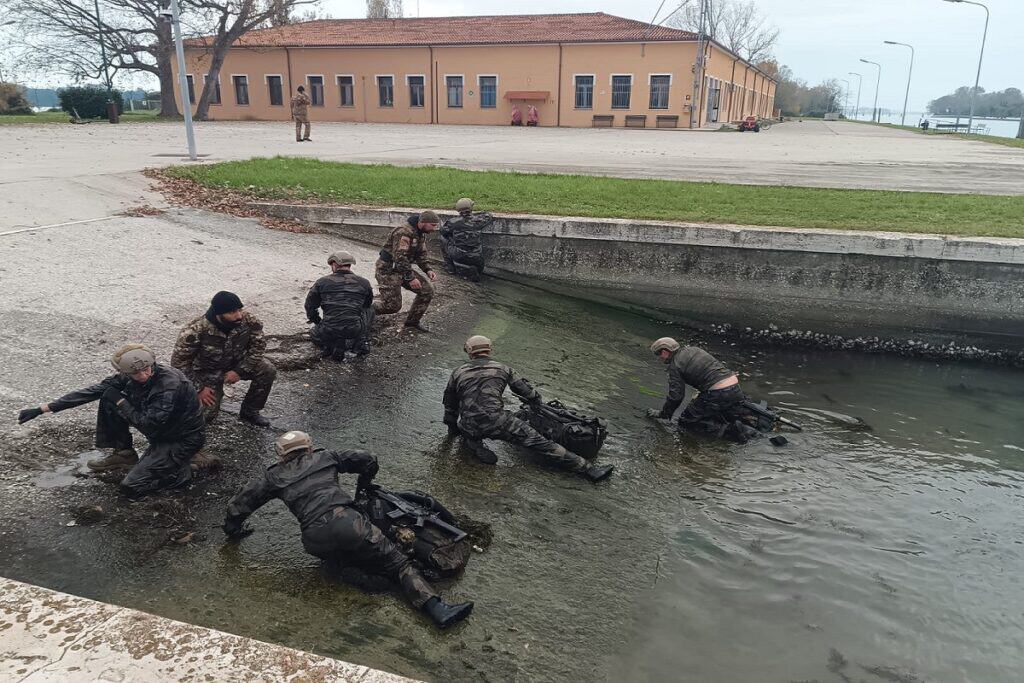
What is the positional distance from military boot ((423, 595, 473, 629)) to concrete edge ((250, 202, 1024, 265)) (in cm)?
906

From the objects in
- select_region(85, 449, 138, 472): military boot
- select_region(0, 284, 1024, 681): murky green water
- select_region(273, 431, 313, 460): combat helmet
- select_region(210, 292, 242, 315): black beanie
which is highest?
select_region(210, 292, 242, 315): black beanie

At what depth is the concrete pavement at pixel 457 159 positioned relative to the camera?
42.5 feet

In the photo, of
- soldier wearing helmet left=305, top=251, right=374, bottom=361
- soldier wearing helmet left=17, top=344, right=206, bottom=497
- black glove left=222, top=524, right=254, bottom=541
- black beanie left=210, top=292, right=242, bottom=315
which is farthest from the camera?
soldier wearing helmet left=305, top=251, right=374, bottom=361

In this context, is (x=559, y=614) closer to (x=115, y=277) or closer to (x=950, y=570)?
(x=950, y=570)

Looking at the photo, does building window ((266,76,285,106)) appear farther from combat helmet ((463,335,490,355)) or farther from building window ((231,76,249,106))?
combat helmet ((463,335,490,355))

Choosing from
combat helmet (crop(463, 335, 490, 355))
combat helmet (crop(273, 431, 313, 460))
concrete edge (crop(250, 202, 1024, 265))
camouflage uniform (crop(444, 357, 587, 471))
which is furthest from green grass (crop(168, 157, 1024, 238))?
combat helmet (crop(273, 431, 313, 460))

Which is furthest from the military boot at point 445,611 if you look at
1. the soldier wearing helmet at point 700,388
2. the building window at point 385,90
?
the building window at point 385,90

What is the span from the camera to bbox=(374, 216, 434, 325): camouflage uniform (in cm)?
961

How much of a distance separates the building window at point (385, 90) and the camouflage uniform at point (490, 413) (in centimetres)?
4495

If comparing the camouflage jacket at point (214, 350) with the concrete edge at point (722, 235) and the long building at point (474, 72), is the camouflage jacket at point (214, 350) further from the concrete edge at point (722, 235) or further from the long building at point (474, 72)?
the long building at point (474, 72)

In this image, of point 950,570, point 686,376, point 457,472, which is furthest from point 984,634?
point 457,472

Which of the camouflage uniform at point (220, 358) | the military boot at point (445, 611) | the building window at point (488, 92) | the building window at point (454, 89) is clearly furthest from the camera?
the building window at point (454, 89)

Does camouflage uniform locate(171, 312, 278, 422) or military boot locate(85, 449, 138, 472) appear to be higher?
camouflage uniform locate(171, 312, 278, 422)

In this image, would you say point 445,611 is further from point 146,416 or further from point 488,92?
point 488,92
